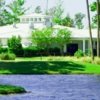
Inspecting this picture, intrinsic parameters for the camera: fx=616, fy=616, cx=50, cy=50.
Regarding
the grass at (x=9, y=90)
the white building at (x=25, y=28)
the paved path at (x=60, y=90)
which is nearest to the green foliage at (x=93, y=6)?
the white building at (x=25, y=28)

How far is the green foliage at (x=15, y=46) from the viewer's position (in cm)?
8712

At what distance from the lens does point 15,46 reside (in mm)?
87500

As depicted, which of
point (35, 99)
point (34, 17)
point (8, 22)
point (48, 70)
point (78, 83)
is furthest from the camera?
point (8, 22)

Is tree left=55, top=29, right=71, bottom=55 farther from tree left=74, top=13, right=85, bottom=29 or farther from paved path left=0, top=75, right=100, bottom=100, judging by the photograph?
tree left=74, top=13, right=85, bottom=29

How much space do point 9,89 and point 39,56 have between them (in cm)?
5146

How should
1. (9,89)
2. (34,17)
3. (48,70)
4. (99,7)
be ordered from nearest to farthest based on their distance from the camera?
(9,89), (48,70), (99,7), (34,17)

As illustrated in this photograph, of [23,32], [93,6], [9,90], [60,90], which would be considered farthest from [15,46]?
[9,90]

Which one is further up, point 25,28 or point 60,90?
point 25,28

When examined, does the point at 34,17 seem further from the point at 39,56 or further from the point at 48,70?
the point at 48,70

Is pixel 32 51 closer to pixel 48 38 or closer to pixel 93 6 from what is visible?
pixel 48 38

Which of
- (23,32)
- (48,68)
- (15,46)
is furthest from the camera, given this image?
(23,32)

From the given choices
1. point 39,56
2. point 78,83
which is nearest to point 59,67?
point 78,83

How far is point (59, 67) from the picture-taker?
62.1 metres

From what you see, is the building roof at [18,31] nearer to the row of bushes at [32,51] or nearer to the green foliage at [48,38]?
the green foliage at [48,38]
